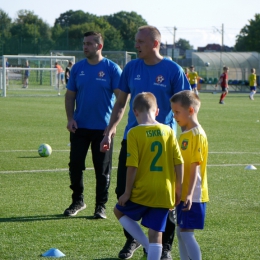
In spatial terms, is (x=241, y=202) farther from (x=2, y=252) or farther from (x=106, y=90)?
(x=2, y=252)

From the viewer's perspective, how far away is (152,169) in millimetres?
5621

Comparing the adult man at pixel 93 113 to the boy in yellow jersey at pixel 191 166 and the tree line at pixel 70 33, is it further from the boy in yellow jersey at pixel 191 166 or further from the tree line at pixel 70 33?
the tree line at pixel 70 33

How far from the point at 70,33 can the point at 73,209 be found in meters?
106

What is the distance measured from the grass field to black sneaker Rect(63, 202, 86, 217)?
94 millimetres

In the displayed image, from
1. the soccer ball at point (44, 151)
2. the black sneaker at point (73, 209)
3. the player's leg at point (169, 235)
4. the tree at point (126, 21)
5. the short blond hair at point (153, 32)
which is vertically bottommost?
the soccer ball at point (44, 151)

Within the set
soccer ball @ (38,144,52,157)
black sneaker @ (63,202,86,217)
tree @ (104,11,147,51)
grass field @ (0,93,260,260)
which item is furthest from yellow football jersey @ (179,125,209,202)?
tree @ (104,11,147,51)

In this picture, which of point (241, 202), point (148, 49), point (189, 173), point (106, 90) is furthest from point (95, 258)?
point (241, 202)

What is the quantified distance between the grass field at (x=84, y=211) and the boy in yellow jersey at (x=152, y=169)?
1.12 metres

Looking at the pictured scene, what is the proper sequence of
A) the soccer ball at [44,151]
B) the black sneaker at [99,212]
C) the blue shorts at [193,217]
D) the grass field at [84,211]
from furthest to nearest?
the soccer ball at [44,151]
the black sneaker at [99,212]
the grass field at [84,211]
the blue shorts at [193,217]

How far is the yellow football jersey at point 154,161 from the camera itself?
18.3 feet

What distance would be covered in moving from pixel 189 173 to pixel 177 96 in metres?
0.65

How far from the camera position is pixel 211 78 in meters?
66.6

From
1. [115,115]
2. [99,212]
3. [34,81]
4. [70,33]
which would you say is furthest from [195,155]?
[70,33]

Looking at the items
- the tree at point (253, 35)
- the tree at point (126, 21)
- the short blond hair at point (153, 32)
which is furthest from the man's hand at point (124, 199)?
the tree at point (126, 21)
